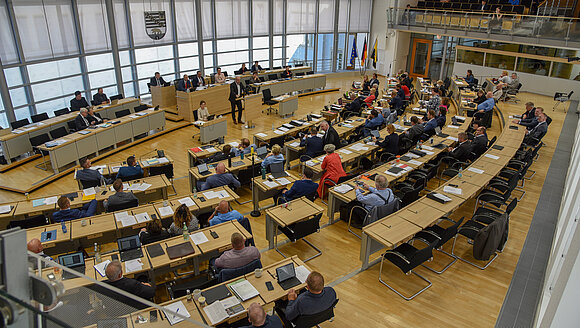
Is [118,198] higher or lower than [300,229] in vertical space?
higher

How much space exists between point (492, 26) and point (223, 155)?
1668 centimetres

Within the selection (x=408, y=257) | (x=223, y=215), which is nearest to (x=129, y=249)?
(x=223, y=215)

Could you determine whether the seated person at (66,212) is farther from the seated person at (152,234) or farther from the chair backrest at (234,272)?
the chair backrest at (234,272)

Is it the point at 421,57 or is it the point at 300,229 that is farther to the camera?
the point at 421,57

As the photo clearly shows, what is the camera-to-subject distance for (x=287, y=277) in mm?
5418

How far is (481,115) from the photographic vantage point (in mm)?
14539

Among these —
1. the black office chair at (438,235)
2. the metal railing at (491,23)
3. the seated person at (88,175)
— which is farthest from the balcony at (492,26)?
the seated person at (88,175)

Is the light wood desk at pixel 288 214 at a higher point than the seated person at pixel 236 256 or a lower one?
lower

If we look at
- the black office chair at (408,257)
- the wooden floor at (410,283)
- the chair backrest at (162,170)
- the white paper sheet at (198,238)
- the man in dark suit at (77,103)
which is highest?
the man in dark suit at (77,103)

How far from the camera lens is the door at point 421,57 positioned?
24.9m

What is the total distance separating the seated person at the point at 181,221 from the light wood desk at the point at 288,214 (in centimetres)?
148

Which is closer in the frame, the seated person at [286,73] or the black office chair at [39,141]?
the black office chair at [39,141]

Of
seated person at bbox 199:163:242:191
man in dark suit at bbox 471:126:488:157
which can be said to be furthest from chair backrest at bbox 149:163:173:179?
man in dark suit at bbox 471:126:488:157

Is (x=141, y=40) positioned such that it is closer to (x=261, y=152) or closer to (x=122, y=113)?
(x=122, y=113)
